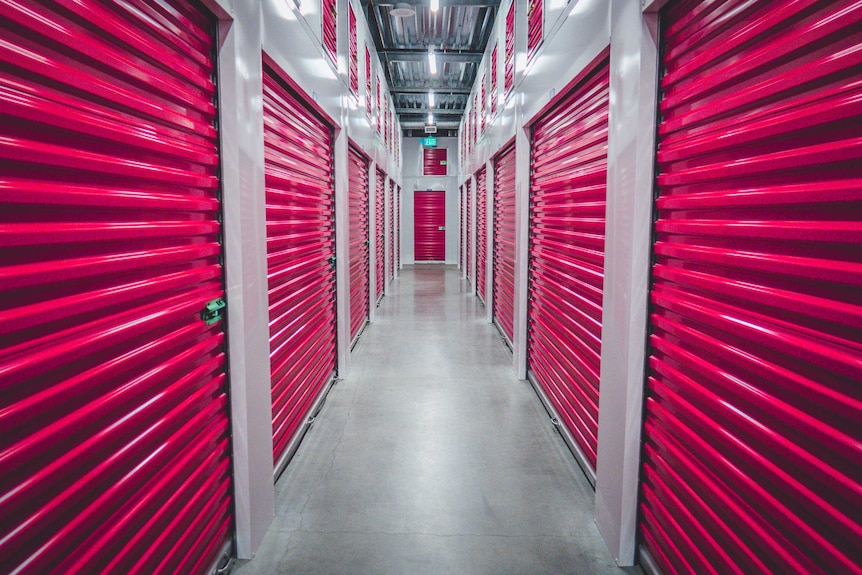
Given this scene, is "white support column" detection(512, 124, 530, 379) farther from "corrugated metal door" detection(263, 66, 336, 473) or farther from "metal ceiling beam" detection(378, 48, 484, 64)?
"metal ceiling beam" detection(378, 48, 484, 64)

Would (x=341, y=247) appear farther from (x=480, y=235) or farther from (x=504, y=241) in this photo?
(x=480, y=235)

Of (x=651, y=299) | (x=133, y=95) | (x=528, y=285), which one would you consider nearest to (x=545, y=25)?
(x=528, y=285)

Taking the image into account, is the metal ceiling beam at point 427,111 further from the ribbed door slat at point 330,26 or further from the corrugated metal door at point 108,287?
Result: the corrugated metal door at point 108,287

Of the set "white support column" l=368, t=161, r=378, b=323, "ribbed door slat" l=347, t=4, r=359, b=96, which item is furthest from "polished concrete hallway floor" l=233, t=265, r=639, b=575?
"ribbed door slat" l=347, t=4, r=359, b=96

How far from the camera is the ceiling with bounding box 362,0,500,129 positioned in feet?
26.5

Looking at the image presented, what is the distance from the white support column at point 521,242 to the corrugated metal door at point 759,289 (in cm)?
→ 265

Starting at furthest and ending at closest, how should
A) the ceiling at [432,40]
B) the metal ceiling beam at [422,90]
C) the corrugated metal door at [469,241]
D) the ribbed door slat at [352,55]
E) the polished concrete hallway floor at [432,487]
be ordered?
the metal ceiling beam at [422,90], the corrugated metal door at [469,241], the ceiling at [432,40], the ribbed door slat at [352,55], the polished concrete hallway floor at [432,487]

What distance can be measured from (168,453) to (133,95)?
1.29 meters

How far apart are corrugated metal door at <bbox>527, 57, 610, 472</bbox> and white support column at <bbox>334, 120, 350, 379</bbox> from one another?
6.06 ft

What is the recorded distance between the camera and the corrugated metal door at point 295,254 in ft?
10.3

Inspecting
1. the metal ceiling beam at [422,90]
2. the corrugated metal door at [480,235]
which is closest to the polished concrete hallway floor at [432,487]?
the corrugated metal door at [480,235]

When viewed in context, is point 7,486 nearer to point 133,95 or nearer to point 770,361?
point 133,95

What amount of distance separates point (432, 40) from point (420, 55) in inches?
15.5

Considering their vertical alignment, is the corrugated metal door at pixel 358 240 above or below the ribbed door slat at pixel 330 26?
below
